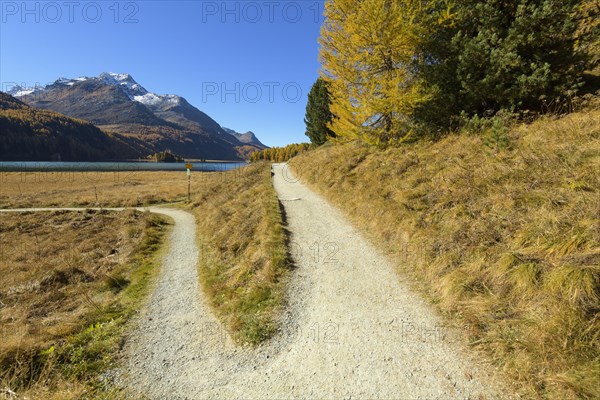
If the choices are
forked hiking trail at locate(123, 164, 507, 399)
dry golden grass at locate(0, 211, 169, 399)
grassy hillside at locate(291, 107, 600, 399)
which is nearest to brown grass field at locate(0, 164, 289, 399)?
dry golden grass at locate(0, 211, 169, 399)

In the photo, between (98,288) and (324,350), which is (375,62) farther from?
(98,288)

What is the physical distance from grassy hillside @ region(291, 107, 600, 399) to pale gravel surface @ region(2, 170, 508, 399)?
0.66m

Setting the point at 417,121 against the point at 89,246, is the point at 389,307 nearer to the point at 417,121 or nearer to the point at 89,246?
the point at 417,121

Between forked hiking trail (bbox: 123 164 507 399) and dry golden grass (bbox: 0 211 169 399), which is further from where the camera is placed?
dry golden grass (bbox: 0 211 169 399)

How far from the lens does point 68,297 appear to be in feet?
34.9

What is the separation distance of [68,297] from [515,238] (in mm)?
15172

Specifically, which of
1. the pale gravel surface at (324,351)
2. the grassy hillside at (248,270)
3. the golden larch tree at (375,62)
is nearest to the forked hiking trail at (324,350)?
the pale gravel surface at (324,351)

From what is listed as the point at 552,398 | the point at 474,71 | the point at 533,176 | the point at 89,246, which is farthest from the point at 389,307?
the point at 89,246

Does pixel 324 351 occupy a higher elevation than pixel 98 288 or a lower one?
higher

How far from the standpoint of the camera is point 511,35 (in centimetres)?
1048

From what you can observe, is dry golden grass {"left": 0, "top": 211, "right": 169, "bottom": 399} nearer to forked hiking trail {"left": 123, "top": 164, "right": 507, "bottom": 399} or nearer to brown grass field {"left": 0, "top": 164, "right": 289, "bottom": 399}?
brown grass field {"left": 0, "top": 164, "right": 289, "bottom": 399}

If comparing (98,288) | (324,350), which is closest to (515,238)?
(324,350)

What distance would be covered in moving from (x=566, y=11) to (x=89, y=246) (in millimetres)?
26928

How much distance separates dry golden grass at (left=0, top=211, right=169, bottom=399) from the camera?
5.27 metres
